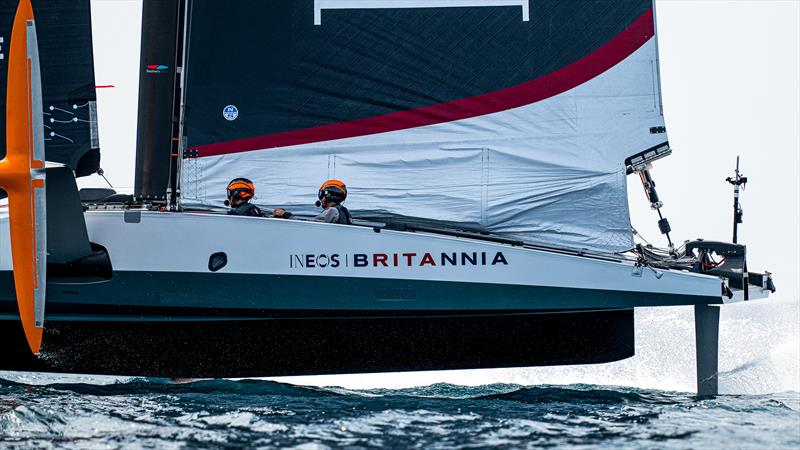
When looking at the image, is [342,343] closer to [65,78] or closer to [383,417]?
[383,417]

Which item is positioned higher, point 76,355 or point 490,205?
point 490,205

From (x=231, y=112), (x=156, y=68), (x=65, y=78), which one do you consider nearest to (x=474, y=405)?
(x=231, y=112)

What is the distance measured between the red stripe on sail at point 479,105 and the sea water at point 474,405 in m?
2.27

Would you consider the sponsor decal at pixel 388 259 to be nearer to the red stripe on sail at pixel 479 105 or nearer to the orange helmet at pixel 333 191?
the orange helmet at pixel 333 191

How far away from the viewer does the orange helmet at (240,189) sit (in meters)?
10.7

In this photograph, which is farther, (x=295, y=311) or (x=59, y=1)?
(x=59, y=1)

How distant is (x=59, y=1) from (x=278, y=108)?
2396 millimetres

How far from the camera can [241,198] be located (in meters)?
10.7

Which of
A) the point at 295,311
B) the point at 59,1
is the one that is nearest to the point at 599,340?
the point at 295,311

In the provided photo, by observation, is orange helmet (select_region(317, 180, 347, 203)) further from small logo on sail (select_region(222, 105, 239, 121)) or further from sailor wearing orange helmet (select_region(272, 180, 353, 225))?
small logo on sail (select_region(222, 105, 239, 121))

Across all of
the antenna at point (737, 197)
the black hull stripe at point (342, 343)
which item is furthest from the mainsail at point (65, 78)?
the antenna at point (737, 197)

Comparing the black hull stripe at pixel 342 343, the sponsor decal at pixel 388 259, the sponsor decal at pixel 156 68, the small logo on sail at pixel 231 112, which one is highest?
the sponsor decal at pixel 156 68

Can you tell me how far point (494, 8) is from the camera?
10.9 metres

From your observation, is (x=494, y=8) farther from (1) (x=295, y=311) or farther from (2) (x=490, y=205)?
(1) (x=295, y=311)
